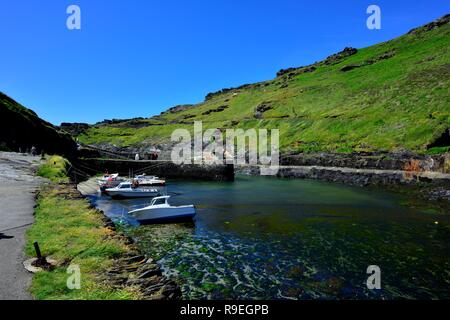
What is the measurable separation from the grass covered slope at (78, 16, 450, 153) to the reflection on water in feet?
119

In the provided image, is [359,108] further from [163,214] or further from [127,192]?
[163,214]

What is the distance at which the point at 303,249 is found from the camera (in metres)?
26.3

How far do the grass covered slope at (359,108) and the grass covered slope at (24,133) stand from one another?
206 feet

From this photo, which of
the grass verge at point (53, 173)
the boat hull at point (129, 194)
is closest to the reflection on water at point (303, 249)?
the grass verge at point (53, 173)

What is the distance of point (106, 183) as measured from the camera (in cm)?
6153

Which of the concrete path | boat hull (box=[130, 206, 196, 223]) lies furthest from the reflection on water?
the concrete path

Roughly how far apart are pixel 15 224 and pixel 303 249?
19758mm

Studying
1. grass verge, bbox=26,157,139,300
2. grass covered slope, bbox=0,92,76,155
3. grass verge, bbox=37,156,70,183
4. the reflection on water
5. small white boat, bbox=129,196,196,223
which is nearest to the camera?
grass verge, bbox=26,157,139,300

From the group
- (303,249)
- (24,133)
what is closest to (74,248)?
(303,249)

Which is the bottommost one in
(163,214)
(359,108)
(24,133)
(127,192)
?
(163,214)

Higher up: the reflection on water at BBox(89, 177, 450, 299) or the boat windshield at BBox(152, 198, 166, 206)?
the boat windshield at BBox(152, 198, 166, 206)

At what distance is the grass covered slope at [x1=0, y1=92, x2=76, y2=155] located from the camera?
73.8 meters

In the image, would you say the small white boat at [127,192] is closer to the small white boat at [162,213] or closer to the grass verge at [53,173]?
the grass verge at [53,173]

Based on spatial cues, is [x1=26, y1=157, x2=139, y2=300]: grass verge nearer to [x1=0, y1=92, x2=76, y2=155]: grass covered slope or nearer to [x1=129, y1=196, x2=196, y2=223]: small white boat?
[x1=129, y1=196, x2=196, y2=223]: small white boat
